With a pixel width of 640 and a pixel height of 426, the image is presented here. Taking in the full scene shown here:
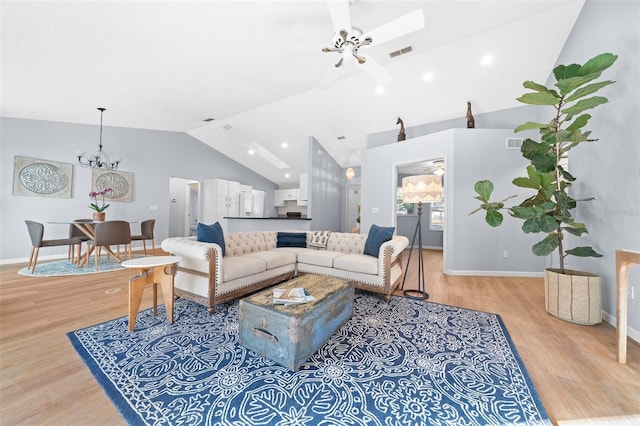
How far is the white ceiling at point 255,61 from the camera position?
2.58 m

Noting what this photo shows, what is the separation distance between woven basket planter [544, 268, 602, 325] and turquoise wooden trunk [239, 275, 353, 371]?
2.29 m

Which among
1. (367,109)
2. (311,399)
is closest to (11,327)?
(311,399)

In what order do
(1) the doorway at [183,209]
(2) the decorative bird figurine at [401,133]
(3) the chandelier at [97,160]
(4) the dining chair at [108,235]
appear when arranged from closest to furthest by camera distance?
(4) the dining chair at [108,235] < (3) the chandelier at [97,160] < (2) the decorative bird figurine at [401,133] < (1) the doorway at [183,209]

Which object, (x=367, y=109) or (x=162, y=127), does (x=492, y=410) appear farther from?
(x=162, y=127)

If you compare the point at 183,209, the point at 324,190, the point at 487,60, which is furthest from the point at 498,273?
the point at 183,209

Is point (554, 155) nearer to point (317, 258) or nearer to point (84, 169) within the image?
point (317, 258)

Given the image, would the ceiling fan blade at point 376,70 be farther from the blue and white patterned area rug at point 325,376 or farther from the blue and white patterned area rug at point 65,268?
the blue and white patterned area rug at point 65,268

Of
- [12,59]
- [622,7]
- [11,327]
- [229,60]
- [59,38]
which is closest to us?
[11,327]

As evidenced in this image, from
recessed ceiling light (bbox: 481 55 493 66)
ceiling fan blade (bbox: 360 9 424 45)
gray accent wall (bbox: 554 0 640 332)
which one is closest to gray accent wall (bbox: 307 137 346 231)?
→ recessed ceiling light (bbox: 481 55 493 66)

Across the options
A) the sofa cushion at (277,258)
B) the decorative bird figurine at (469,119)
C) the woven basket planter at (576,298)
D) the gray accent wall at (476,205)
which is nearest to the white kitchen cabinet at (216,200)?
the sofa cushion at (277,258)

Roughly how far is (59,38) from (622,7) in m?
5.77

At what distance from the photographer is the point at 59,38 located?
267 cm

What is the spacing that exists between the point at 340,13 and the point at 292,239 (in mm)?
2973

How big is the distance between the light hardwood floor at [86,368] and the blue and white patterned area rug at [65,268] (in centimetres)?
52
